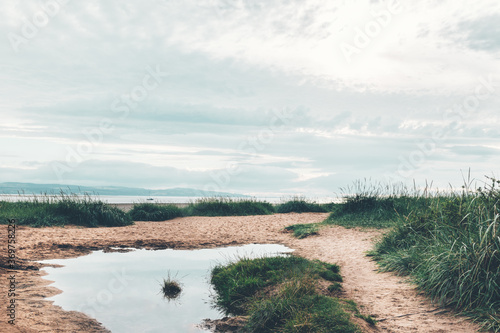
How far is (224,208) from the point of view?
21000 mm

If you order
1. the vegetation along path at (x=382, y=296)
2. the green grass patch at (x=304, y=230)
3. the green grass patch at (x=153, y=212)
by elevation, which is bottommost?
the vegetation along path at (x=382, y=296)

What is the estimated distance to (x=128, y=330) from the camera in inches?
210

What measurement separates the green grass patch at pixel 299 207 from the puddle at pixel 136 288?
11.7 m

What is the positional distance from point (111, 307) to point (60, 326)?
998 millimetres

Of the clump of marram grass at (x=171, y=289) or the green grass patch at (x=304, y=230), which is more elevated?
the green grass patch at (x=304, y=230)

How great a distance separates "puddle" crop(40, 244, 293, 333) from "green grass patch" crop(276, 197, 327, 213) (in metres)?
11.7

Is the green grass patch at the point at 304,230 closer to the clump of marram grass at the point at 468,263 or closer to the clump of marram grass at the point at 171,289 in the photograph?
the clump of marram grass at the point at 468,263

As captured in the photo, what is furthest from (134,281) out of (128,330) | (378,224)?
(378,224)

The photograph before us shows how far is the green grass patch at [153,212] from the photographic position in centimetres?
1877

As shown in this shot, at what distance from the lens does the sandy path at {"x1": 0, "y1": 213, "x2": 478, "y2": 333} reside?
18.0 ft

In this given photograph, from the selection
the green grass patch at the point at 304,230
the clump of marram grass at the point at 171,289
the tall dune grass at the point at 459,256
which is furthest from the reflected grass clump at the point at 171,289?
the green grass patch at the point at 304,230

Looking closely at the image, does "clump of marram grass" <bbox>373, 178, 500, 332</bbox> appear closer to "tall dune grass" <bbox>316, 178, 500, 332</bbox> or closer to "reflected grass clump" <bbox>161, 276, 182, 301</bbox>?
"tall dune grass" <bbox>316, 178, 500, 332</bbox>

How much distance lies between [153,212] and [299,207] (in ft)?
26.6

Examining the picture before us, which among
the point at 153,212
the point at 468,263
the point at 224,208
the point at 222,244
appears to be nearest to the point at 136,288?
the point at 222,244
